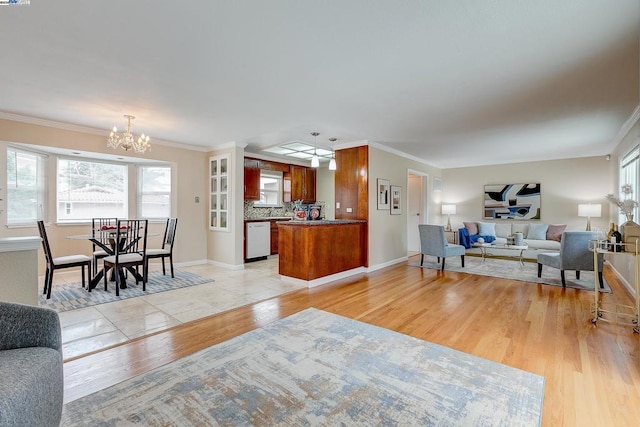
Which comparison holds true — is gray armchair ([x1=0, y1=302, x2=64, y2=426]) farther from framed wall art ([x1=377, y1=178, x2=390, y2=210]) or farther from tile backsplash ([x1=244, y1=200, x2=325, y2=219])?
tile backsplash ([x1=244, y1=200, x2=325, y2=219])

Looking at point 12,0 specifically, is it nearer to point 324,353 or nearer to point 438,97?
point 324,353

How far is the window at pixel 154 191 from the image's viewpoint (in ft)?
18.6

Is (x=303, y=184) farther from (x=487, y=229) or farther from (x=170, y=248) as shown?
(x=487, y=229)

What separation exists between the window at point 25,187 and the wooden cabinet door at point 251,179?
329 cm

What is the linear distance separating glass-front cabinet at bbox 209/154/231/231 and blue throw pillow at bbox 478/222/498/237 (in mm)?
6039

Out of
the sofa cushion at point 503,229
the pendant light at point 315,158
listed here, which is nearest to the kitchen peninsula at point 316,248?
the pendant light at point 315,158

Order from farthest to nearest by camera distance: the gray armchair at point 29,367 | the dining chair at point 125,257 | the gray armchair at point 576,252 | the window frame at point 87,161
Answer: the window frame at point 87,161
the gray armchair at point 576,252
the dining chair at point 125,257
the gray armchair at point 29,367

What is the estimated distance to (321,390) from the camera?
1.82 m

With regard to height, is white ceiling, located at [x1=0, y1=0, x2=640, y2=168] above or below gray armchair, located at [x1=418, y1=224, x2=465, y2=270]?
above

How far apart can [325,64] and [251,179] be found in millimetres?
4391

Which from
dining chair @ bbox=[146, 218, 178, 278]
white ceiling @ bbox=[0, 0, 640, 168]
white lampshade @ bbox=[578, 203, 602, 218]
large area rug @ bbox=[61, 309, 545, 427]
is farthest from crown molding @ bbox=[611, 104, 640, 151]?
dining chair @ bbox=[146, 218, 178, 278]

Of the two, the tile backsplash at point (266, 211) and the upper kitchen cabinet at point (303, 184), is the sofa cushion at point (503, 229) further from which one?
the upper kitchen cabinet at point (303, 184)

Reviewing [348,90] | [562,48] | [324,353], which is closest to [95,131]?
[348,90]

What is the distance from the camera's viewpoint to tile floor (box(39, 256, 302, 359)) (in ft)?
8.35
